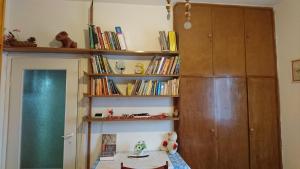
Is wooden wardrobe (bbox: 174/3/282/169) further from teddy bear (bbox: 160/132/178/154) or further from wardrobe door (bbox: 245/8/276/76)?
teddy bear (bbox: 160/132/178/154)

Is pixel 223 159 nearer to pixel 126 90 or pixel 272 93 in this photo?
pixel 272 93

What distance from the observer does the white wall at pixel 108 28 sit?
2.74 m

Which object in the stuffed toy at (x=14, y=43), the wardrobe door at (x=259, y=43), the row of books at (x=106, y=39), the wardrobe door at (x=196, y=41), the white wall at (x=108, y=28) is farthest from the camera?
the wardrobe door at (x=259, y=43)

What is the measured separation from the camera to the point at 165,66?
8.91ft

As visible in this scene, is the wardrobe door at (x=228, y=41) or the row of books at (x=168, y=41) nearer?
the row of books at (x=168, y=41)

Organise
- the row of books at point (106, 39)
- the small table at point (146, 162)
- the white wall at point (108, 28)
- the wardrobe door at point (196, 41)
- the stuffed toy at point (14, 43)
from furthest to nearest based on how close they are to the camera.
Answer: the wardrobe door at point (196, 41) → the white wall at point (108, 28) → the row of books at point (106, 39) → the stuffed toy at point (14, 43) → the small table at point (146, 162)

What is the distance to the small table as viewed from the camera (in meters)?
2.15

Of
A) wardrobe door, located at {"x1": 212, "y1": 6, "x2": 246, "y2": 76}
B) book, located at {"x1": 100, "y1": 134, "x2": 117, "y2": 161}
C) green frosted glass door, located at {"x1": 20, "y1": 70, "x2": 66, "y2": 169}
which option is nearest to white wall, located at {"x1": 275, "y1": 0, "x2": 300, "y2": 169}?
wardrobe door, located at {"x1": 212, "y1": 6, "x2": 246, "y2": 76}

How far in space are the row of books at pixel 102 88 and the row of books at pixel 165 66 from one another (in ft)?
1.70

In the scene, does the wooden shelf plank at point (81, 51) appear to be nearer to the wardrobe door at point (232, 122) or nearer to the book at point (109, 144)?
the wardrobe door at point (232, 122)

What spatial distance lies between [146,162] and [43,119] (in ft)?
4.81

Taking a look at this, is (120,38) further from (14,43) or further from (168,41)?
(14,43)

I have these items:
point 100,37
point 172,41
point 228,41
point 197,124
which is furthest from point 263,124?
point 100,37

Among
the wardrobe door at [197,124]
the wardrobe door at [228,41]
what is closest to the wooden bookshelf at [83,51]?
the wardrobe door at [197,124]
